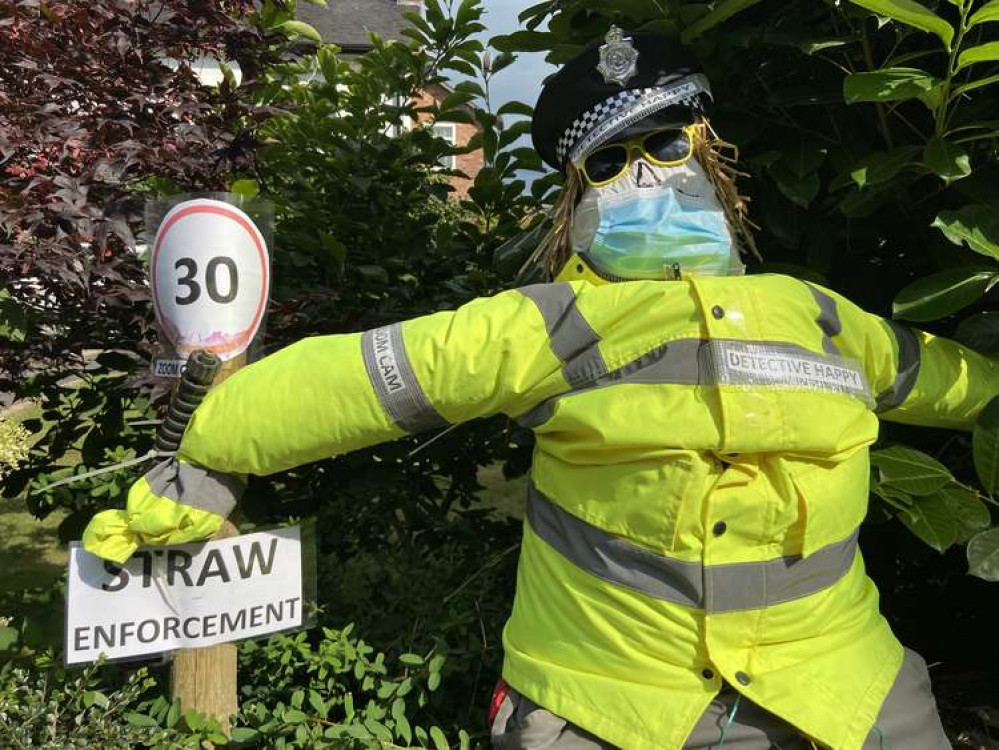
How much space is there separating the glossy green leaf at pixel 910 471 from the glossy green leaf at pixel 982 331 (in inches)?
11.2

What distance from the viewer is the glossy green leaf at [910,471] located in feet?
5.58

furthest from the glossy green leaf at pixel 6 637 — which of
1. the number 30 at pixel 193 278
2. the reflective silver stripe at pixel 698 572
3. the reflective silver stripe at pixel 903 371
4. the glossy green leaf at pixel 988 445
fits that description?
the glossy green leaf at pixel 988 445

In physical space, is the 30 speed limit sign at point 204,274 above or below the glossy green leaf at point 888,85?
below

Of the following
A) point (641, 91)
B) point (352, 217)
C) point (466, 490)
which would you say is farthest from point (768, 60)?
point (466, 490)

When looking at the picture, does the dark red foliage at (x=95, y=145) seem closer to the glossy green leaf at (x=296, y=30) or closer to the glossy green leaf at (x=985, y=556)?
the glossy green leaf at (x=296, y=30)

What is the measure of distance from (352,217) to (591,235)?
4.32 ft

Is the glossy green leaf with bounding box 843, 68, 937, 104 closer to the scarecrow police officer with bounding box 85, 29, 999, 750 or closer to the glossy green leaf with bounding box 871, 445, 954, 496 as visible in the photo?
the scarecrow police officer with bounding box 85, 29, 999, 750

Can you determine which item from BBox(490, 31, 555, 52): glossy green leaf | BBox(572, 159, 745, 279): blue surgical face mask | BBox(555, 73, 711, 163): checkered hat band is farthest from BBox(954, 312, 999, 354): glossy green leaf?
BBox(490, 31, 555, 52): glossy green leaf

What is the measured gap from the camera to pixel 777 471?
154cm

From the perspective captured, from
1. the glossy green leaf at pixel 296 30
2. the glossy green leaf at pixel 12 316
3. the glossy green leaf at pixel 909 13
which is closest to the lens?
the glossy green leaf at pixel 909 13

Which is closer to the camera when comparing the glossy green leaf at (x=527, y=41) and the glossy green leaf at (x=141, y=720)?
the glossy green leaf at (x=141, y=720)

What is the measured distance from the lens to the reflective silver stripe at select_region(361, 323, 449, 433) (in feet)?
5.14

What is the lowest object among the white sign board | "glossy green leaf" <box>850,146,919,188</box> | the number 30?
the white sign board

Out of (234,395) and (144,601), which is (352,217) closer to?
(234,395)
